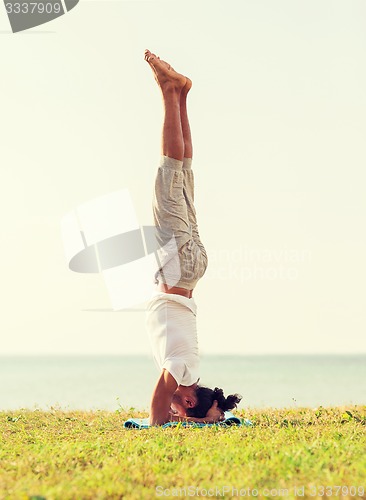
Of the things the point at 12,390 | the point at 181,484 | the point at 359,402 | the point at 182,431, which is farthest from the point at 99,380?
the point at 181,484

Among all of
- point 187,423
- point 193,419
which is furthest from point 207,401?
point 187,423

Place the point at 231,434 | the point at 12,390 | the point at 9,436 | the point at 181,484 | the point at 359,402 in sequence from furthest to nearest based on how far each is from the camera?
the point at 12,390
the point at 359,402
the point at 9,436
the point at 231,434
the point at 181,484

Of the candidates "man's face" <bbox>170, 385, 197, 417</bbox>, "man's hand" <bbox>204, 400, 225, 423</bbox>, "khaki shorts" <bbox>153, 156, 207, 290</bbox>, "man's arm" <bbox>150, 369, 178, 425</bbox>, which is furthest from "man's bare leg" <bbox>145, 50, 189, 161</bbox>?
"man's hand" <bbox>204, 400, 225, 423</bbox>

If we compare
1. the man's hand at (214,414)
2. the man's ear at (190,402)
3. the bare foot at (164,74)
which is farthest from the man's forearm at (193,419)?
the bare foot at (164,74)

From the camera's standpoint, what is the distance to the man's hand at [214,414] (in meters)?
6.14

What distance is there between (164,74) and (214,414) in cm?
313

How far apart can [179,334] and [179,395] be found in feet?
1.86

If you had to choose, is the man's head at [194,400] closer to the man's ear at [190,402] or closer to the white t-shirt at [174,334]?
the man's ear at [190,402]

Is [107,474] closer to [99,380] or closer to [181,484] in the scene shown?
[181,484]

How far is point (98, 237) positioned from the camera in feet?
22.6

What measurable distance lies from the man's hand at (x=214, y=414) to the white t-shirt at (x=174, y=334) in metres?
0.30

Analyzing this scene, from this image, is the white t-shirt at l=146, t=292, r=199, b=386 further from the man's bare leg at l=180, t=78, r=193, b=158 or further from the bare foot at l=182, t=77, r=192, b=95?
the bare foot at l=182, t=77, r=192, b=95

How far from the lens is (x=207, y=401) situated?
247 inches

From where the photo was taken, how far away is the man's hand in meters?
6.14
